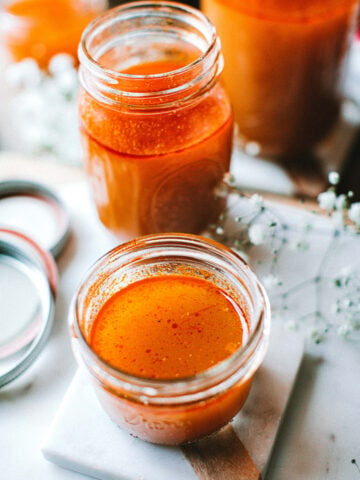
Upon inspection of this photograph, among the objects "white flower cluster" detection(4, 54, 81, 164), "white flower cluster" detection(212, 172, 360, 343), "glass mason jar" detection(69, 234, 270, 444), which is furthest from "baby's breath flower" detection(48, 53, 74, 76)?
"glass mason jar" detection(69, 234, 270, 444)

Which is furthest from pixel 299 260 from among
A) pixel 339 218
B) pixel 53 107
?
pixel 53 107

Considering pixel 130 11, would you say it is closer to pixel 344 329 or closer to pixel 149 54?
pixel 149 54

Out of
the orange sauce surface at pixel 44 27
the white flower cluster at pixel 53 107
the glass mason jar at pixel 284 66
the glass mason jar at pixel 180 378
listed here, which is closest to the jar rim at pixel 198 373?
the glass mason jar at pixel 180 378

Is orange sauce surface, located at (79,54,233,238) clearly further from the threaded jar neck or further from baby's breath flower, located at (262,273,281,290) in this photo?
baby's breath flower, located at (262,273,281,290)

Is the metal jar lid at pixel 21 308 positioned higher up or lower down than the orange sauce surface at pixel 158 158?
lower down

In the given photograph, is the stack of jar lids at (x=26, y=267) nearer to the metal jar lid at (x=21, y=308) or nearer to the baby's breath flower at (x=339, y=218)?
the metal jar lid at (x=21, y=308)

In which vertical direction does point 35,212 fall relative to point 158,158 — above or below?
below
